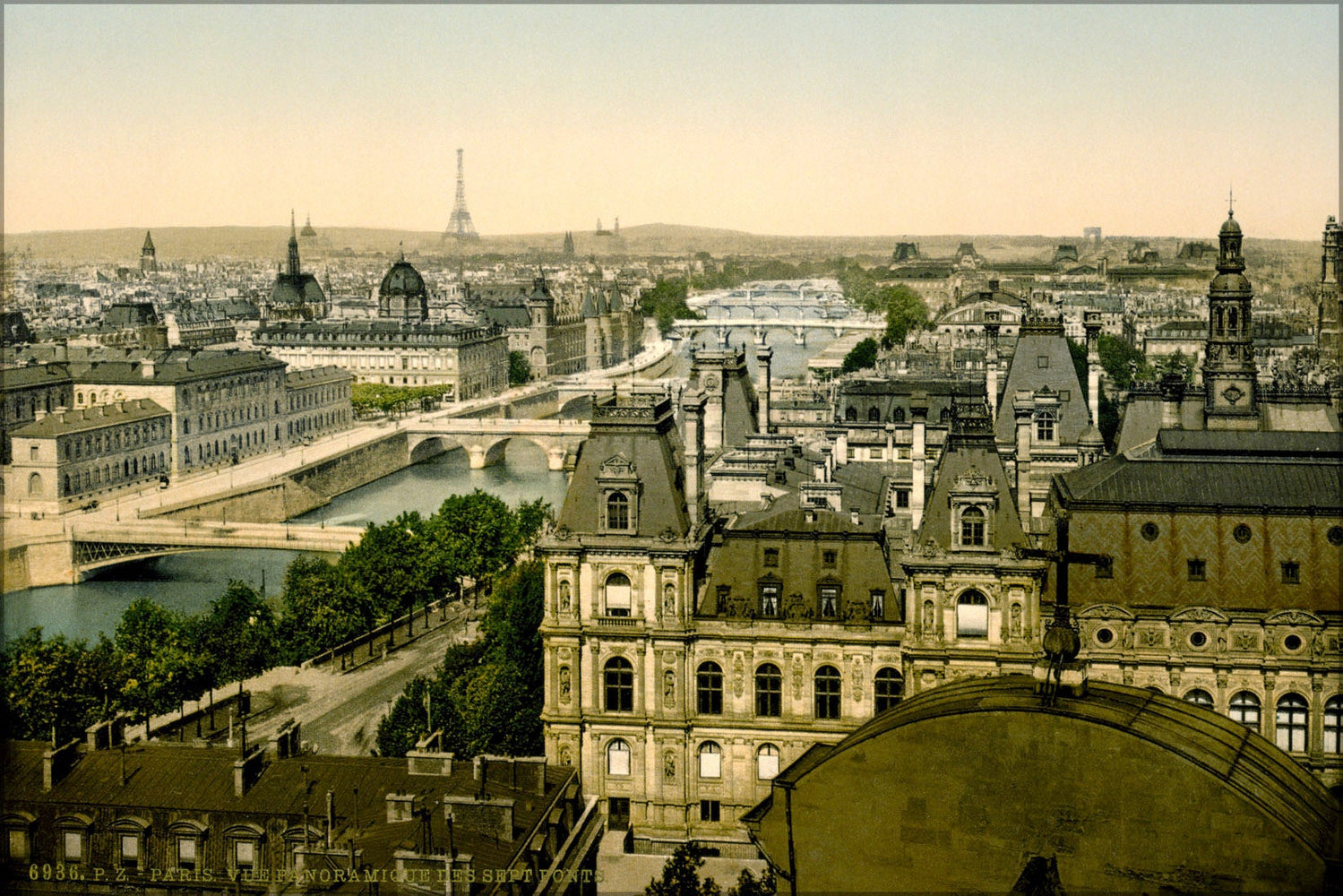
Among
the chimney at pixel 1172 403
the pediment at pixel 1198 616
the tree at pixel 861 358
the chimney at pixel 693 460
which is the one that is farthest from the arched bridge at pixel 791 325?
the pediment at pixel 1198 616

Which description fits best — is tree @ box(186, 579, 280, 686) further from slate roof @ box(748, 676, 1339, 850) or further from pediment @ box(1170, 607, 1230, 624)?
slate roof @ box(748, 676, 1339, 850)

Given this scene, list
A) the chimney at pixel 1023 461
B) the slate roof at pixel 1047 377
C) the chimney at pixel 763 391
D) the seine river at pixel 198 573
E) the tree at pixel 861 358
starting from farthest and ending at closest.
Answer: the tree at pixel 861 358
the seine river at pixel 198 573
the chimney at pixel 763 391
the slate roof at pixel 1047 377
the chimney at pixel 1023 461

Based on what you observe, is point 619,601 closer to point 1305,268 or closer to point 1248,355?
point 1248,355

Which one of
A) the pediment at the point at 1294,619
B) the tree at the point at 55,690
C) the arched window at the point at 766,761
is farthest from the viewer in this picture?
the tree at the point at 55,690

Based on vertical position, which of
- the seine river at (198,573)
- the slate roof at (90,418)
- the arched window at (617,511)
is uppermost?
the arched window at (617,511)

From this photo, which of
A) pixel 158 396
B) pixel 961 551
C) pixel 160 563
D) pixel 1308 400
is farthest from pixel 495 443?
pixel 961 551

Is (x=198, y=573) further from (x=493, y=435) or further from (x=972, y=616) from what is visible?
(x=972, y=616)

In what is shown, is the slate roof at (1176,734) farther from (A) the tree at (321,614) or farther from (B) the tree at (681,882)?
(A) the tree at (321,614)
